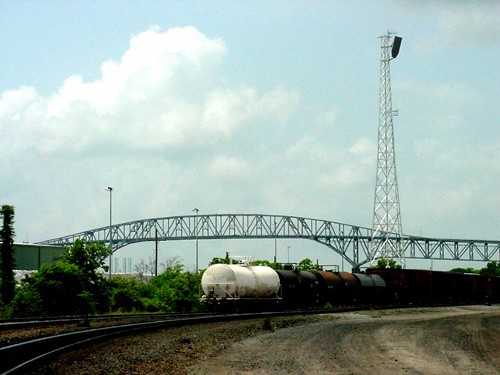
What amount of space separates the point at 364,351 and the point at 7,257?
43886 mm

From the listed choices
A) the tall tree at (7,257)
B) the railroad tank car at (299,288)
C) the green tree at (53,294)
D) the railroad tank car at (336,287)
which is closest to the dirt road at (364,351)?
the railroad tank car at (299,288)

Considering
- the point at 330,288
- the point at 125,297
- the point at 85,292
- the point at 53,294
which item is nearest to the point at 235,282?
the point at 85,292

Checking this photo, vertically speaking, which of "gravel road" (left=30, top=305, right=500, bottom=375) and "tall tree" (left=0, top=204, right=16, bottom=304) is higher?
"tall tree" (left=0, top=204, right=16, bottom=304)

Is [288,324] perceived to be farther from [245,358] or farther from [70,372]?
[70,372]

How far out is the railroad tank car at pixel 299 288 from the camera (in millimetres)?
50312

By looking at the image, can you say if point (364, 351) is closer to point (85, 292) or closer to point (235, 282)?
point (235, 282)

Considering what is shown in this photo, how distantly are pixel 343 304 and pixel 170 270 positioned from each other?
19169 millimetres

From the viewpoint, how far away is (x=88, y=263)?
2024 inches

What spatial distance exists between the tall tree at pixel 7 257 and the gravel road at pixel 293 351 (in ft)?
102

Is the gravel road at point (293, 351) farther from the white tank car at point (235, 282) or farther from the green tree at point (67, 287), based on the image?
the green tree at point (67, 287)

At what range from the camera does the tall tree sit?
6084 centimetres

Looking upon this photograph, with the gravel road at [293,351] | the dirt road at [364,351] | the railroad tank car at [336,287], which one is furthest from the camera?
the railroad tank car at [336,287]

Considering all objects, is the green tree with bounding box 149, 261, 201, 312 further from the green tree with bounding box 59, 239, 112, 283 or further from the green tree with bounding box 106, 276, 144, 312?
the green tree with bounding box 59, 239, 112, 283

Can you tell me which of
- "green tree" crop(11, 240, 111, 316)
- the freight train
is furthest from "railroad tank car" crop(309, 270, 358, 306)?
"green tree" crop(11, 240, 111, 316)
